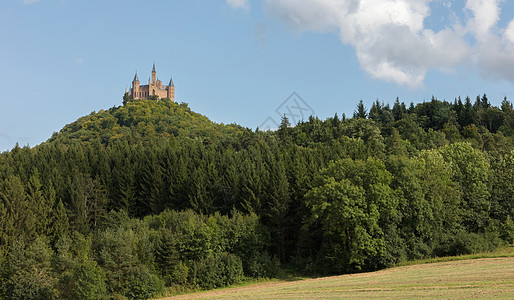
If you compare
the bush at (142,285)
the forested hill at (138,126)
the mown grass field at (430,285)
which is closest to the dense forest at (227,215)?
the bush at (142,285)

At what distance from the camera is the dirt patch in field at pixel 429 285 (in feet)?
88.7

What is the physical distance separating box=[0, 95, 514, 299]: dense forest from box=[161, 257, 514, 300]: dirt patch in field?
815 cm

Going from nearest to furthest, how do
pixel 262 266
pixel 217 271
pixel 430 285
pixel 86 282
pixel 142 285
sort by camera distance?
pixel 430 285 → pixel 86 282 → pixel 142 285 → pixel 217 271 → pixel 262 266

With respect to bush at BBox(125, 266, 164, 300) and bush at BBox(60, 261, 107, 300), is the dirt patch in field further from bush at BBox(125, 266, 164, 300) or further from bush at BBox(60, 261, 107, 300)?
bush at BBox(60, 261, 107, 300)

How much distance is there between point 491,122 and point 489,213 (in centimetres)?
6876

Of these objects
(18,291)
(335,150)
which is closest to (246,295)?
(18,291)

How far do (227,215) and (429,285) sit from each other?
31.0 m

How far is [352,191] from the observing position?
48906 mm

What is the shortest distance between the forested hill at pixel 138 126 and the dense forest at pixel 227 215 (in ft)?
209

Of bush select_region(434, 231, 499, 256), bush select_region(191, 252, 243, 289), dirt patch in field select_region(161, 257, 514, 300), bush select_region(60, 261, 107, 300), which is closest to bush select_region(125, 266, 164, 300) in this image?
bush select_region(60, 261, 107, 300)

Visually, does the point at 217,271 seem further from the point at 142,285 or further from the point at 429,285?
the point at 429,285

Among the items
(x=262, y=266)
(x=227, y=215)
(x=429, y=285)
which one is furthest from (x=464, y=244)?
(x=227, y=215)

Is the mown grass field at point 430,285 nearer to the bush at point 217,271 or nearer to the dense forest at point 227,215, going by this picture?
the bush at point 217,271

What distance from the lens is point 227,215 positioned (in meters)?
57.3
